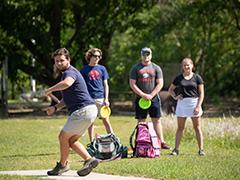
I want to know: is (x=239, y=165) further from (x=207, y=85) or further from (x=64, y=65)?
(x=207, y=85)

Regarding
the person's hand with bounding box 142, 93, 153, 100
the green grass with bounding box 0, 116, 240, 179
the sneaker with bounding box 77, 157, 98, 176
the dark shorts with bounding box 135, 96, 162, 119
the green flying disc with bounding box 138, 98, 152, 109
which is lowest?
the green grass with bounding box 0, 116, 240, 179

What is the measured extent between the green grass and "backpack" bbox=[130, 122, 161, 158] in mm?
234

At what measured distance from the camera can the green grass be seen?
959 centimetres

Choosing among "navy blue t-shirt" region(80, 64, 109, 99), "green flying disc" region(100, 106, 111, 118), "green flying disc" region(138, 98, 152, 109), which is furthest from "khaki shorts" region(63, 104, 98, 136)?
"green flying disc" region(138, 98, 152, 109)

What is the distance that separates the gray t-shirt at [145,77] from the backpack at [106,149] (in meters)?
1.58

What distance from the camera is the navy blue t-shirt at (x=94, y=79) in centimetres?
1260

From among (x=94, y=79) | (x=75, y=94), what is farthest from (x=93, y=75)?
(x=75, y=94)

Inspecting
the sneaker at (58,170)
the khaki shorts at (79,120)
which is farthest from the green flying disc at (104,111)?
the khaki shorts at (79,120)

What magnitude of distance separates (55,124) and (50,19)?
10.2 m

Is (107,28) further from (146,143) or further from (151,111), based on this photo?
(146,143)

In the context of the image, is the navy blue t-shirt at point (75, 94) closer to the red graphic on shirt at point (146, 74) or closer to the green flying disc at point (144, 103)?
the green flying disc at point (144, 103)

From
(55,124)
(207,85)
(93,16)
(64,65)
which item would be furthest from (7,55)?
(64,65)

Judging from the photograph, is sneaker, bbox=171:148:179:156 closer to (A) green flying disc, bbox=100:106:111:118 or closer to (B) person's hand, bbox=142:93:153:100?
(B) person's hand, bbox=142:93:153:100

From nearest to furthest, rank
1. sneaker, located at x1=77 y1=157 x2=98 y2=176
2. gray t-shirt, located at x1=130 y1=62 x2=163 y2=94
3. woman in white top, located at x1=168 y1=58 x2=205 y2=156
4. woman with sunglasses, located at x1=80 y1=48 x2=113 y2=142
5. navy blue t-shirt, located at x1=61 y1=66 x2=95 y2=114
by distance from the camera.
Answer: sneaker, located at x1=77 y1=157 x2=98 y2=176 → navy blue t-shirt, located at x1=61 y1=66 x2=95 y2=114 → woman in white top, located at x1=168 y1=58 x2=205 y2=156 → woman with sunglasses, located at x1=80 y1=48 x2=113 y2=142 → gray t-shirt, located at x1=130 y1=62 x2=163 y2=94
